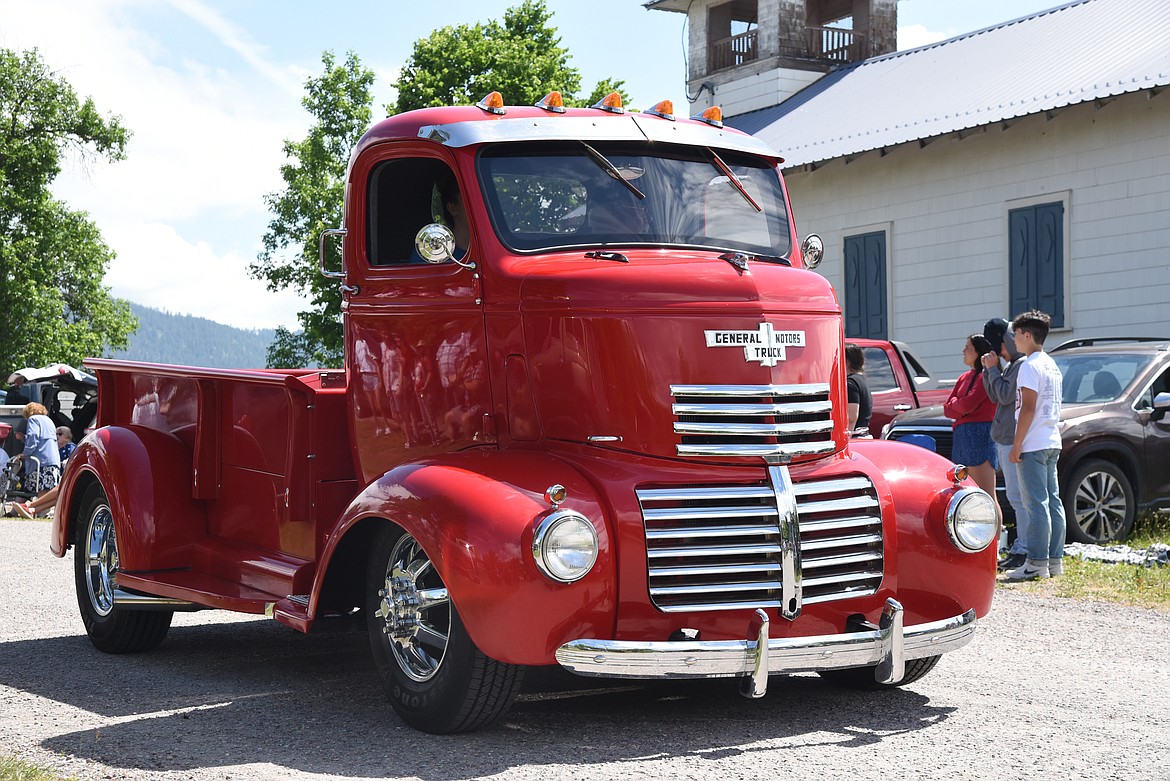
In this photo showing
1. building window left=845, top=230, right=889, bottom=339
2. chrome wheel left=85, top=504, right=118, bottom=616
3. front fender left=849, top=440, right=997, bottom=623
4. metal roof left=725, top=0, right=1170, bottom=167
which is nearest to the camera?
front fender left=849, top=440, right=997, bottom=623

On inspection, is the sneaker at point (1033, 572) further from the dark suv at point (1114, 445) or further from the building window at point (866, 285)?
the building window at point (866, 285)

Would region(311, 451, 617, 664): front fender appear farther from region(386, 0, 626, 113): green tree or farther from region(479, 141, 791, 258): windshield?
region(386, 0, 626, 113): green tree

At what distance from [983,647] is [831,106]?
18710 mm

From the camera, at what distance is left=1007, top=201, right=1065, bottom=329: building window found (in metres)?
19.8

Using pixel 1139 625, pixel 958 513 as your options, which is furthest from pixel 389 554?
pixel 1139 625

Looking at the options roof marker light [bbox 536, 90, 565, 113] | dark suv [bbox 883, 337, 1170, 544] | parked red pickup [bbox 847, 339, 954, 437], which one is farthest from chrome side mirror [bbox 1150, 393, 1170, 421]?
roof marker light [bbox 536, 90, 565, 113]

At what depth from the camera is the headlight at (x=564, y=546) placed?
5.30 metres

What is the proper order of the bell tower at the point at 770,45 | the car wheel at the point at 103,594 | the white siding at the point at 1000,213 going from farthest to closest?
1. the bell tower at the point at 770,45
2. the white siding at the point at 1000,213
3. the car wheel at the point at 103,594

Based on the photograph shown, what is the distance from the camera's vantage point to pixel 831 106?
2541cm

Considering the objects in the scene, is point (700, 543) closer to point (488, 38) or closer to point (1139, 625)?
point (1139, 625)

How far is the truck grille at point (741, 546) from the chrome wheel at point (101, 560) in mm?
3747

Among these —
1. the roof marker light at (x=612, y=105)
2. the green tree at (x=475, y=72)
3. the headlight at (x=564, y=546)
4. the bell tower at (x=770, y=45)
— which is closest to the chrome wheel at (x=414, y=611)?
the headlight at (x=564, y=546)

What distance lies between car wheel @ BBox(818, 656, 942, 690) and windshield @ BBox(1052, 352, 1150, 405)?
6866mm

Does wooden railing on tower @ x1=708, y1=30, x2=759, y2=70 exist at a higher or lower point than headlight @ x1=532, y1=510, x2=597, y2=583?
higher
